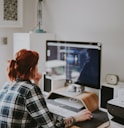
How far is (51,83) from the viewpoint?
2574mm

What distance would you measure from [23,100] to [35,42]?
4.13 ft

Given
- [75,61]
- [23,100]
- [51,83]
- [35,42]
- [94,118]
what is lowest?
[94,118]

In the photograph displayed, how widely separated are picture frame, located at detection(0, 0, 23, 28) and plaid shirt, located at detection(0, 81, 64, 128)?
1550 mm

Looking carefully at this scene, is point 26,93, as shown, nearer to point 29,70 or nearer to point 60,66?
point 29,70

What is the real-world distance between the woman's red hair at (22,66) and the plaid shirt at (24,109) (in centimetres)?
7

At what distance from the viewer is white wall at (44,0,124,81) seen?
219 centimetres

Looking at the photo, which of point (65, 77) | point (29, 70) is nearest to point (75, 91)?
point (65, 77)

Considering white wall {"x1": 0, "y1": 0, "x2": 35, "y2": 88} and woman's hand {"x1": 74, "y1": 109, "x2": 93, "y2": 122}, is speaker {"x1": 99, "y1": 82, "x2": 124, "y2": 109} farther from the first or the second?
white wall {"x1": 0, "y1": 0, "x2": 35, "y2": 88}

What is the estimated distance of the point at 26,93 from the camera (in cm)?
145

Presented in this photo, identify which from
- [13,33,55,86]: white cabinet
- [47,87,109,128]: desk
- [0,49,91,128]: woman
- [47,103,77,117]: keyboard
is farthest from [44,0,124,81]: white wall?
[0,49,91,128]: woman

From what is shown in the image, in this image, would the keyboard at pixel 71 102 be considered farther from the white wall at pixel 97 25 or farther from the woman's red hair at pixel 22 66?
the woman's red hair at pixel 22 66

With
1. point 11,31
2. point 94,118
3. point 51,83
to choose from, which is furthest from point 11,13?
point 94,118

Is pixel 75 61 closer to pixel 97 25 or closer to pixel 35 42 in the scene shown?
pixel 97 25

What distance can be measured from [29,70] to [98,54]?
2.44ft
